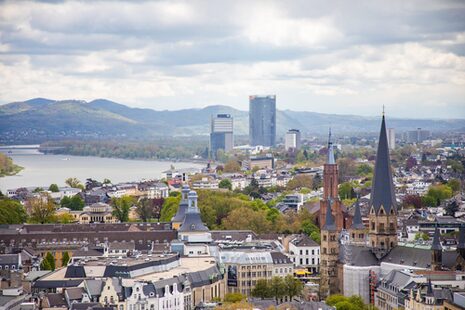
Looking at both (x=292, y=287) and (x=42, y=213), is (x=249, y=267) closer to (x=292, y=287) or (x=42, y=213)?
(x=292, y=287)

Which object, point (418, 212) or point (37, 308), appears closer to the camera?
point (37, 308)

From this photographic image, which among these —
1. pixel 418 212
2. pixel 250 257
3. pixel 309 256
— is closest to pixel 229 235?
pixel 309 256

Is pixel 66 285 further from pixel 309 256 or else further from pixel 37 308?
pixel 309 256

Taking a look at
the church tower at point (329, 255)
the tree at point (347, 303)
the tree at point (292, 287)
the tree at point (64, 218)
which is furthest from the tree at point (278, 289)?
the tree at point (64, 218)

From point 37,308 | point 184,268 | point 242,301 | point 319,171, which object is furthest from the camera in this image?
point 319,171

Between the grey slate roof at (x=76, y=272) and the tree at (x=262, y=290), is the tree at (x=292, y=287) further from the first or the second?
the grey slate roof at (x=76, y=272)

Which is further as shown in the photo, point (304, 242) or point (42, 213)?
point (42, 213)

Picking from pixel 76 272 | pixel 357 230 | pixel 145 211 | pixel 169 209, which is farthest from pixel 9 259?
pixel 145 211
